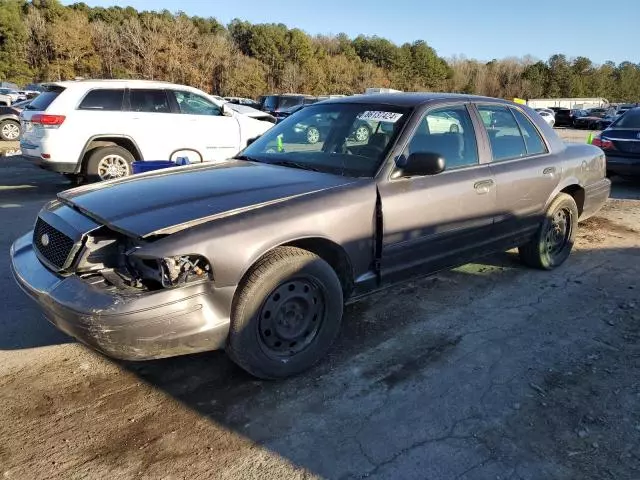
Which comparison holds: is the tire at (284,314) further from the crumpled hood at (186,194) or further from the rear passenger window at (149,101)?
the rear passenger window at (149,101)

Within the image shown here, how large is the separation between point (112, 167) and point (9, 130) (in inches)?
439

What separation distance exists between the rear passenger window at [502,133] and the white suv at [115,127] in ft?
15.5

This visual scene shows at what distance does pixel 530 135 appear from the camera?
4.82 meters

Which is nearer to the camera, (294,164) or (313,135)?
(294,164)

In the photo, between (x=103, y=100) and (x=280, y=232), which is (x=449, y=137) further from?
(x=103, y=100)

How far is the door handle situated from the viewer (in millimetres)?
4051

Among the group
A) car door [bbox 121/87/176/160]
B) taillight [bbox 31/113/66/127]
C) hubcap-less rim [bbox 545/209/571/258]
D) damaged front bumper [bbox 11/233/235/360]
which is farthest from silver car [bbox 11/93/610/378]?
taillight [bbox 31/113/66/127]

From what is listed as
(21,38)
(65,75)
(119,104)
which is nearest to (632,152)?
(119,104)

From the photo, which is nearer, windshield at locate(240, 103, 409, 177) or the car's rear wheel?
windshield at locate(240, 103, 409, 177)

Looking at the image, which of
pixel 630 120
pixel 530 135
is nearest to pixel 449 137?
pixel 530 135

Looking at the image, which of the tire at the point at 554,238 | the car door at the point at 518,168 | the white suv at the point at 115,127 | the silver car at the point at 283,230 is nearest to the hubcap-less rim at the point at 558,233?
the tire at the point at 554,238

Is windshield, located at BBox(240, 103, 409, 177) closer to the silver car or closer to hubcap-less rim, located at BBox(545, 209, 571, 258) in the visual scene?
the silver car

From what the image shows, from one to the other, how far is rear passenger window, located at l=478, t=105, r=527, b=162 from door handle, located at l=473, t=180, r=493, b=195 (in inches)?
10.5

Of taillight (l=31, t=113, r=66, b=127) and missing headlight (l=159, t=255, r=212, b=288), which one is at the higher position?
taillight (l=31, t=113, r=66, b=127)
